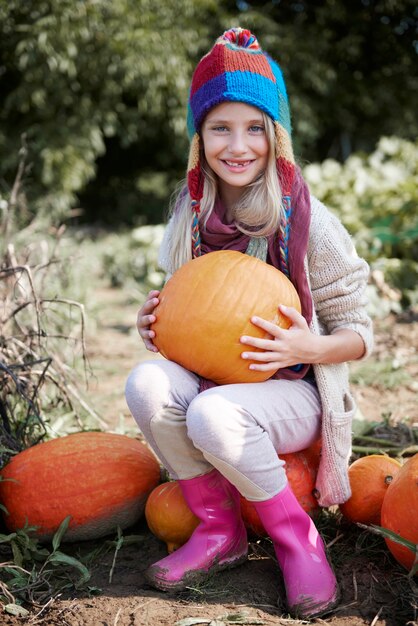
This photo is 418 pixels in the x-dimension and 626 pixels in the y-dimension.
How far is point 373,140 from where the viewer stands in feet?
51.2

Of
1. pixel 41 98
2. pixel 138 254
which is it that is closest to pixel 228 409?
pixel 138 254

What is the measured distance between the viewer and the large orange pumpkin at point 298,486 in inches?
87.2

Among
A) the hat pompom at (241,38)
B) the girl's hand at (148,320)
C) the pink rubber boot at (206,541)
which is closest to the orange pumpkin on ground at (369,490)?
the pink rubber boot at (206,541)

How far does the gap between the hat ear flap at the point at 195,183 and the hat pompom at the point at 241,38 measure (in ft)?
1.07

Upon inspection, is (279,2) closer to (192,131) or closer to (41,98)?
(41,98)

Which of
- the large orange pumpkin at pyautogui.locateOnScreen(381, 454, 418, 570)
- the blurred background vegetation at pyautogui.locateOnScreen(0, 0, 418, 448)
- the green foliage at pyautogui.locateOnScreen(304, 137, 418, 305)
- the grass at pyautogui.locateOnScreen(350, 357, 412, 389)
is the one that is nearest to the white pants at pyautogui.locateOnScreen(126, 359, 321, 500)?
the large orange pumpkin at pyautogui.locateOnScreen(381, 454, 418, 570)

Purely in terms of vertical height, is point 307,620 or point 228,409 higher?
point 228,409

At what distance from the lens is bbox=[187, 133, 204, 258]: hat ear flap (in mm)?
2326

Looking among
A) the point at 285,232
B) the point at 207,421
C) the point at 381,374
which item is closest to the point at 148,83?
the point at 381,374

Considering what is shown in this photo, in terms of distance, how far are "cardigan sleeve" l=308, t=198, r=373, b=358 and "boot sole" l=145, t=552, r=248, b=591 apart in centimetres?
82

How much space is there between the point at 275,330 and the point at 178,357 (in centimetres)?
32

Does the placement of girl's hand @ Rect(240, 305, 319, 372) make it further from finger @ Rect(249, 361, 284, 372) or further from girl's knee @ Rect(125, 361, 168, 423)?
girl's knee @ Rect(125, 361, 168, 423)

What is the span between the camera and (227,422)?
6.30 feet

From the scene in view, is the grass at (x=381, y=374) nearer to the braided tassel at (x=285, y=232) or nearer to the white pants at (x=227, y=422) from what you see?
the white pants at (x=227, y=422)
